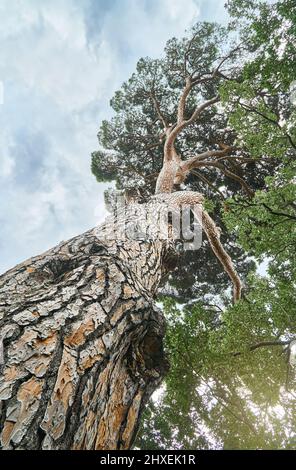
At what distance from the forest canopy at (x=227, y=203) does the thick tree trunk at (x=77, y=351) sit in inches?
120

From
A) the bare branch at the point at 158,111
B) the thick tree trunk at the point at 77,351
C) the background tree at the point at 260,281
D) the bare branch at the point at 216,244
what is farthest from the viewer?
the bare branch at the point at 158,111

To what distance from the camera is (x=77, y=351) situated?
5.57 feet

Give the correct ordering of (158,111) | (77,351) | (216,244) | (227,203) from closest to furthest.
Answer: (77,351)
(227,203)
(216,244)
(158,111)

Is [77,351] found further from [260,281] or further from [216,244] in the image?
[216,244]

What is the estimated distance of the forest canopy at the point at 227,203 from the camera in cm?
504

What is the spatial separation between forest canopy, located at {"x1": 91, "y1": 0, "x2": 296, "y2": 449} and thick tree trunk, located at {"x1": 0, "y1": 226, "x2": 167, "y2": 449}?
120 inches

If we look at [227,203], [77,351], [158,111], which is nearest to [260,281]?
[227,203]

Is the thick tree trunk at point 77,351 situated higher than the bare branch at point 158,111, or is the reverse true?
the bare branch at point 158,111

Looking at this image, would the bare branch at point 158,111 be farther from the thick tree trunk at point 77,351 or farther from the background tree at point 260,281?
the thick tree trunk at point 77,351

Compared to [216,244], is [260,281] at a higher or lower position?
lower

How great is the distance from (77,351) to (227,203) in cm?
377

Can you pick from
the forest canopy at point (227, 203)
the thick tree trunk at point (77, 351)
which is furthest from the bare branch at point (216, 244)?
the thick tree trunk at point (77, 351)

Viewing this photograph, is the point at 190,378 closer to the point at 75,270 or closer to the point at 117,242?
the point at 117,242

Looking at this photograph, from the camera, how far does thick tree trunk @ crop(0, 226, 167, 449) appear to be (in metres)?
1.39
